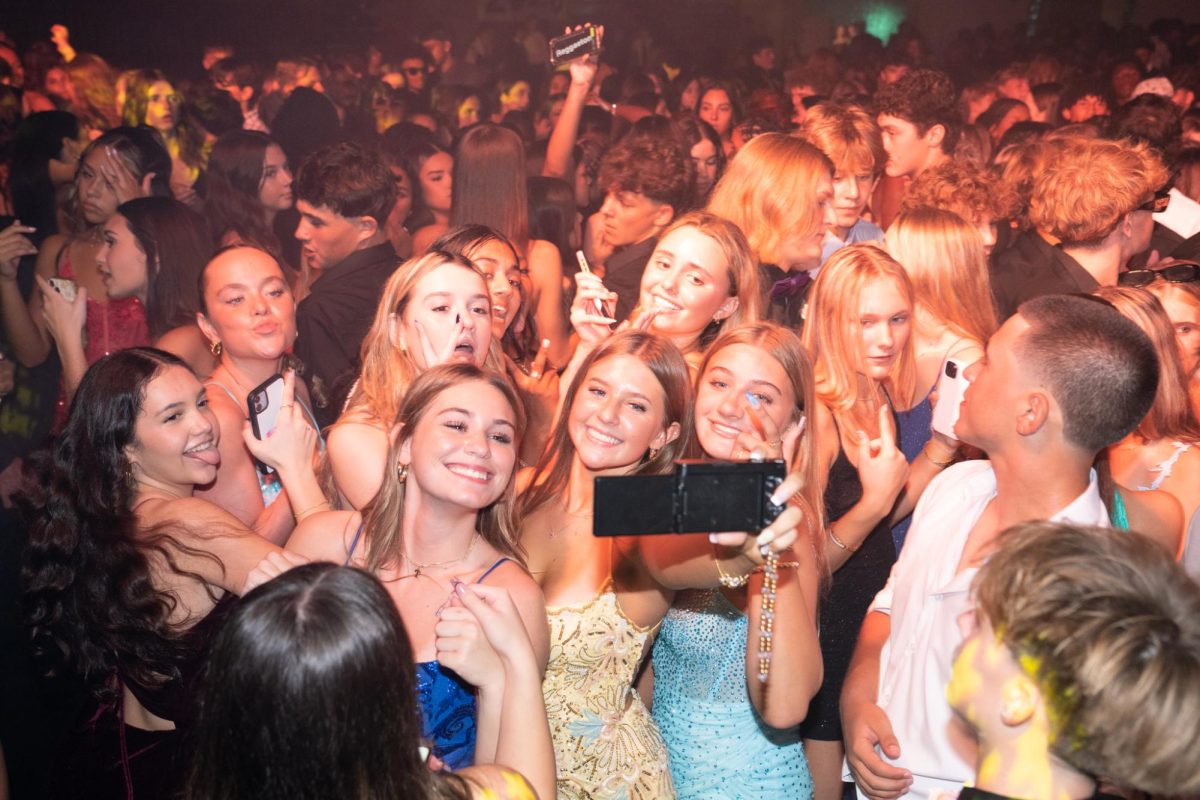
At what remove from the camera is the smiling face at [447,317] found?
9.55ft

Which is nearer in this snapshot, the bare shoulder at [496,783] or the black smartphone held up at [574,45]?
the bare shoulder at [496,783]

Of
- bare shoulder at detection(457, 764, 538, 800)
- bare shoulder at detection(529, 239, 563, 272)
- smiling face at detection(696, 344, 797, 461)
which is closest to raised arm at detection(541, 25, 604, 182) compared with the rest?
bare shoulder at detection(529, 239, 563, 272)

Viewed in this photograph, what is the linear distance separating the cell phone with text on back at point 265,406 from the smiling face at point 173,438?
0.38 ft

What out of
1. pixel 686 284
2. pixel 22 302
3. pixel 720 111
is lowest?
pixel 22 302

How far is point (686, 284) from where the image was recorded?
11.3ft

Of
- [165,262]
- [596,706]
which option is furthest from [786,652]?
[165,262]

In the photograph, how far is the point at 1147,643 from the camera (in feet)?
4.31

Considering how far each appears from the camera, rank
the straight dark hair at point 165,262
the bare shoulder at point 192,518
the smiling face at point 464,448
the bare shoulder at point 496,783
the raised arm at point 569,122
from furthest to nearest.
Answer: the raised arm at point 569,122 < the straight dark hair at point 165,262 < the bare shoulder at point 192,518 < the smiling face at point 464,448 < the bare shoulder at point 496,783

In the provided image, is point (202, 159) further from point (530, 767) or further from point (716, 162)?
point (530, 767)

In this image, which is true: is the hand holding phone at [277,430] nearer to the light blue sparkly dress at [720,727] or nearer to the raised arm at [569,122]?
the light blue sparkly dress at [720,727]

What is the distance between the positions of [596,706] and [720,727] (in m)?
0.34

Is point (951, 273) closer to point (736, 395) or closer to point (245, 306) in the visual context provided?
point (736, 395)

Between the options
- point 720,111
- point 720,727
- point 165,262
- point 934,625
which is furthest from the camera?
point 720,111

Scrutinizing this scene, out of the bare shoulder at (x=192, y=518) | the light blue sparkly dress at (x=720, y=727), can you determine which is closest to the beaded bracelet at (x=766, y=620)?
the light blue sparkly dress at (x=720, y=727)
